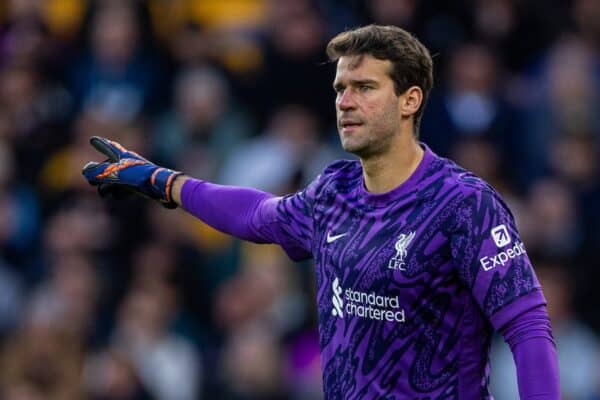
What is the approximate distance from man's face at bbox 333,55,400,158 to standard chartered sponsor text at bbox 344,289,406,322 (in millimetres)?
514

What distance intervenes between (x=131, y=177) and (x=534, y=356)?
6.24ft

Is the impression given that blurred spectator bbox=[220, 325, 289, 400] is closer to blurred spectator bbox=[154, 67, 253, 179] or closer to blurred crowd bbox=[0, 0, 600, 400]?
blurred crowd bbox=[0, 0, 600, 400]

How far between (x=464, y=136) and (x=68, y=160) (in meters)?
3.28

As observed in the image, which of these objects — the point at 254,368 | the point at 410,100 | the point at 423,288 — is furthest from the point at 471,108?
the point at 423,288

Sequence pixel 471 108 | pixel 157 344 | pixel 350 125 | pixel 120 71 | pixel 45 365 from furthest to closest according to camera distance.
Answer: pixel 120 71
pixel 471 108
pixel 157 344
pixel 45 365
pixel 350 125

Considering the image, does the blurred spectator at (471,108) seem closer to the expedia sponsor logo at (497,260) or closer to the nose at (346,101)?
the nose at (346,101)

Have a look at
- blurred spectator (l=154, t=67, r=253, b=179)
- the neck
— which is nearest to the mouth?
the neck

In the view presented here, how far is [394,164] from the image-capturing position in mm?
5043

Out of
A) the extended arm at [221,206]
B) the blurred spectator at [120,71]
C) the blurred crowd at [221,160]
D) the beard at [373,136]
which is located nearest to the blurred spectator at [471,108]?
the blurred crowd at [221,160]

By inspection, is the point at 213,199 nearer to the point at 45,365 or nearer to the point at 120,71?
the point at 45,365

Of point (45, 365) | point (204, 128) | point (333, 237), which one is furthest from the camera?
point (204, 128)

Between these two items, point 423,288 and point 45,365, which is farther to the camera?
point 45,365

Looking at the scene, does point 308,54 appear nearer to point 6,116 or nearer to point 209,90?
point 209,90

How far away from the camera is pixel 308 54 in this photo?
34.3 feet
